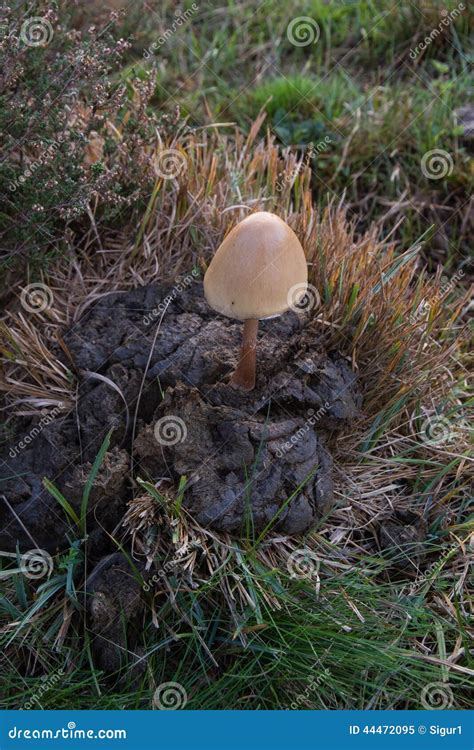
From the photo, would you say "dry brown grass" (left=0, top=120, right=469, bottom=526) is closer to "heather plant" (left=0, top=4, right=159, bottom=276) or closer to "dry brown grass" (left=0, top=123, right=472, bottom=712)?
"dry brown grass" (left=0, top=123, right=472, bottom=712)

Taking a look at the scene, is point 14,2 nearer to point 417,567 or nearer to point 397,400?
point 397,400

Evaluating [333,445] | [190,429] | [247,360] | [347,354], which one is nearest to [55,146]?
[247,360]

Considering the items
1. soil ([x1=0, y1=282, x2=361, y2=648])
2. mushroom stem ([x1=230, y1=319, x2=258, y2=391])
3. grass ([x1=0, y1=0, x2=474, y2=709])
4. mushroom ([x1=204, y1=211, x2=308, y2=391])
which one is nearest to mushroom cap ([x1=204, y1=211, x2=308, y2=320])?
mushroom ([x1=204, y1=211, x2=308, y2=391])

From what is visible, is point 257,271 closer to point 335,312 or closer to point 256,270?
point 256,270

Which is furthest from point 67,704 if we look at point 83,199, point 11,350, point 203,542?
point 83,199

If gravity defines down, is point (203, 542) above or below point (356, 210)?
below

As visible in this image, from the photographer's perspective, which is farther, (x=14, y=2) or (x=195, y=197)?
(x=195, y=197)

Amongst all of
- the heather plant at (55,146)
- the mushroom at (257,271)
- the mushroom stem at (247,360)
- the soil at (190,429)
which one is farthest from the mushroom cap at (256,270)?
the heather plant at (55,146)
